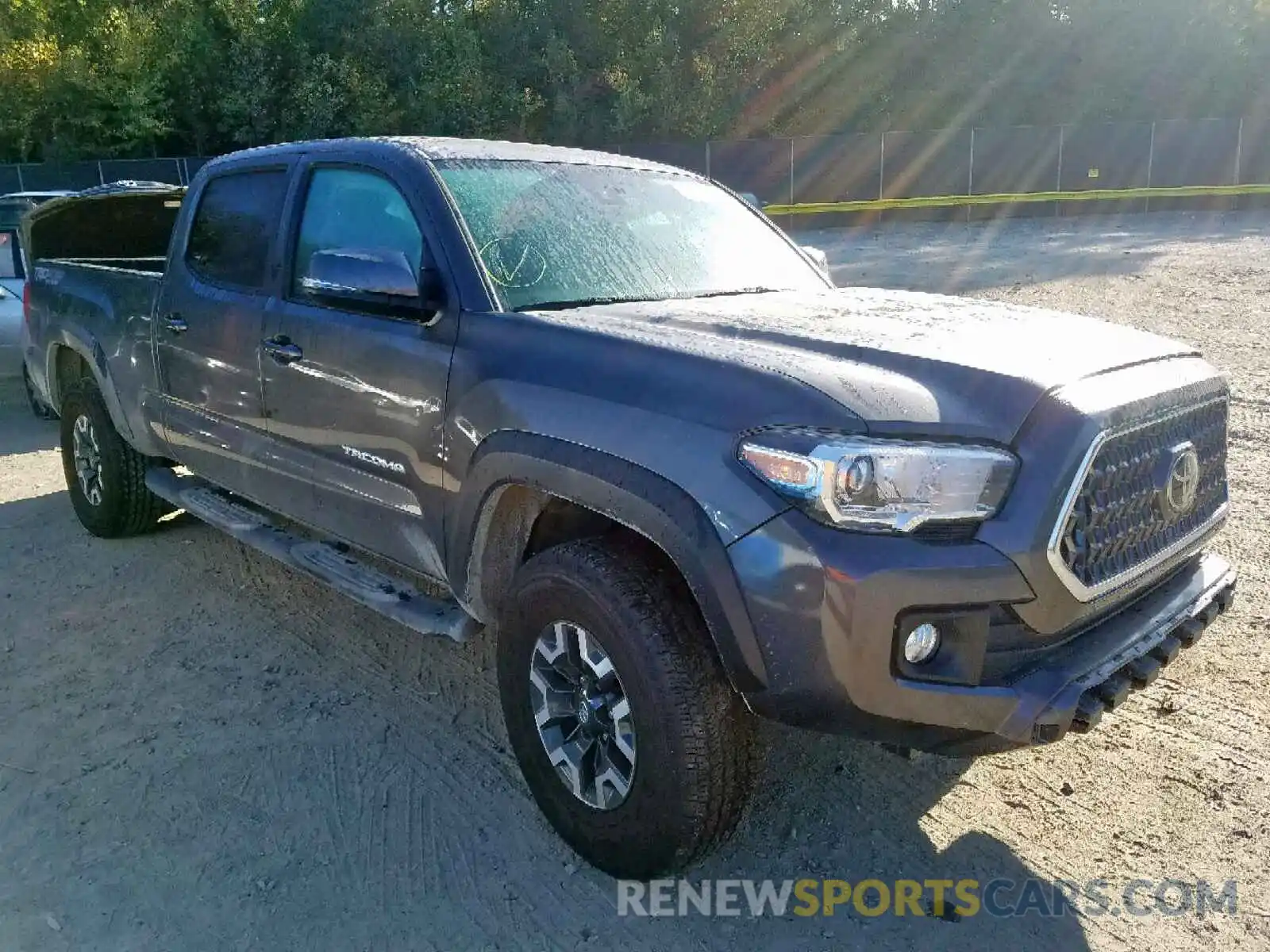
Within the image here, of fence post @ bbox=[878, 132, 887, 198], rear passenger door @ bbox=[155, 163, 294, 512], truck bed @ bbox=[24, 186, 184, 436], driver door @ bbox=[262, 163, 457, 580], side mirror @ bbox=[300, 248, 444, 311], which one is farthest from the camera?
fence post @ bbox=[878, 132, 887, 198]

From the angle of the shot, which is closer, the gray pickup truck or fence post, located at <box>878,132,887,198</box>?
the gray pickup truck

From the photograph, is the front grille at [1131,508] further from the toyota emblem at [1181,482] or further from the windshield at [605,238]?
the windshield at [605,238]

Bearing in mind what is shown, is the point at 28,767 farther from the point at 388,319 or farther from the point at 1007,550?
the point at 1007,550

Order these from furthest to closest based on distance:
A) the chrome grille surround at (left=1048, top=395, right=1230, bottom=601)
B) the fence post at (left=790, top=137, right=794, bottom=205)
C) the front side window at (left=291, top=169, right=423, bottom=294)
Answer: the fence post at (left=790, top=137, right=794, bottom=205), the front side window at (left=291, top=169, right=423, bottom=294), the chrome grille surround at (left=1048, top=395, right=1230, bottom=601)

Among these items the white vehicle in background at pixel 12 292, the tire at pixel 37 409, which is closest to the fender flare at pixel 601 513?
the white vehicle in background at pixel 12 292

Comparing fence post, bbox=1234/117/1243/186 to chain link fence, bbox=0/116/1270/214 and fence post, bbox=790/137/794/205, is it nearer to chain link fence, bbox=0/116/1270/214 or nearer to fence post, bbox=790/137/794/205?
chain link fence, bbox=0/116/1270/214

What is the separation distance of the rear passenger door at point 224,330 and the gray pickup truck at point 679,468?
0.03 m

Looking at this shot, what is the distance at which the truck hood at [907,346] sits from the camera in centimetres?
253

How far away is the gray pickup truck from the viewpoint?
2.44 m

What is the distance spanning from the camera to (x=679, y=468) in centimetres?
259

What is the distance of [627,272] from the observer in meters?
3.65

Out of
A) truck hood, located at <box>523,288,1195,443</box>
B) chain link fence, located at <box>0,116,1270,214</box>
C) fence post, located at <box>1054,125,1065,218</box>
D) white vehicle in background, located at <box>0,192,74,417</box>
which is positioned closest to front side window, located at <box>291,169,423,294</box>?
truck hood, located at <box>523,288,1195,443</box>

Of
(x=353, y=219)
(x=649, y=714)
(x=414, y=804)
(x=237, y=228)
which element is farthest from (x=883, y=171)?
(x=649, y=714)

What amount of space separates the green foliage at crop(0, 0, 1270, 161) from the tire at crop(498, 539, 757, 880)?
28.7 m
